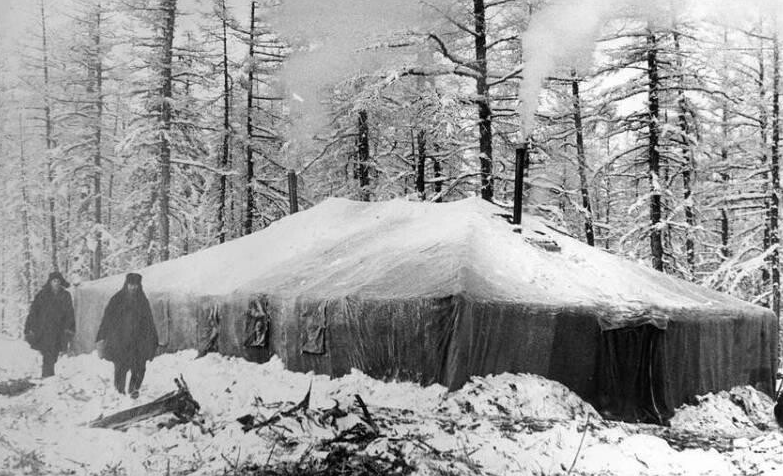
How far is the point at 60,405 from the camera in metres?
4.82

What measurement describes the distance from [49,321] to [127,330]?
66 cm

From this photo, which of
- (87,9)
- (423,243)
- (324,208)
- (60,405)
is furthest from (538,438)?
(324,208)

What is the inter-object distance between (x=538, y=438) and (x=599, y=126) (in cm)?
1399

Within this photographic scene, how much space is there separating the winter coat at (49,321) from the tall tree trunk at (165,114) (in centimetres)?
262

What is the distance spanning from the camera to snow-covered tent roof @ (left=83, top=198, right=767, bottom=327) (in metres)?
8.35

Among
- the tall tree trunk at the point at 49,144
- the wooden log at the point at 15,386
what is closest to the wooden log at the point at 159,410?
the wooden log at the point at 15,386

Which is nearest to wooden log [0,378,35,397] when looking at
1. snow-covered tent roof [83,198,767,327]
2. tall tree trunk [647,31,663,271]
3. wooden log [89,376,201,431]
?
wooden log [89,376,201,431]

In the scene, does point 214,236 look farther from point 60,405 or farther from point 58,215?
point 60,405

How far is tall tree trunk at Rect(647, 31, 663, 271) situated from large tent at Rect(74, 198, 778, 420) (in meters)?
5.77

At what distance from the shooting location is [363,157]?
21125mm

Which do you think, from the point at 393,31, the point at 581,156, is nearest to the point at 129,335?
the point at 393,31

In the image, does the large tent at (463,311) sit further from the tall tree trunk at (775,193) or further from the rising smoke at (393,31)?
the tall tree trunk at (775,193)

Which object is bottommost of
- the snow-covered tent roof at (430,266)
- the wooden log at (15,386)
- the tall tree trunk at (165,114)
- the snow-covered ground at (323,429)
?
the snow-covered ground at (323,429)

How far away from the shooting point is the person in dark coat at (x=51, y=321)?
5.56 meters
